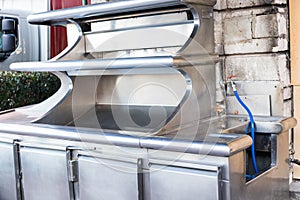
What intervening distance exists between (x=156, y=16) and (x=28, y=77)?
7.03 feet

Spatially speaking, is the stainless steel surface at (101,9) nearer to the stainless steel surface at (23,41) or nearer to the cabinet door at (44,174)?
the cabinet door at (44,174)

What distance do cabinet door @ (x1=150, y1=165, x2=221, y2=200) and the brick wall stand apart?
0.78m

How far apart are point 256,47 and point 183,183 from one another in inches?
40.1

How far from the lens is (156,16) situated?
8.12 feet

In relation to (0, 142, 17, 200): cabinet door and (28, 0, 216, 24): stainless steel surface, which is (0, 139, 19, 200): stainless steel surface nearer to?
(0, 142, 17, 200): cabinet door

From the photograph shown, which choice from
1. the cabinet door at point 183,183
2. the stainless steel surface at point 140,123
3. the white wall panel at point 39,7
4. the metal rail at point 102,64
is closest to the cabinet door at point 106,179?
the stainless steel surface at point 140,123

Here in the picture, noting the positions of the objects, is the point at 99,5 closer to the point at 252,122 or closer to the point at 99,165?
the point at 99,165

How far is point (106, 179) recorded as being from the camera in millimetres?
1963

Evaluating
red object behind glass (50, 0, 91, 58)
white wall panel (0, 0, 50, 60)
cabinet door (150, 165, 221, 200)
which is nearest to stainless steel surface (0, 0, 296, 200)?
cabinet door (150, 165, 221, 200)

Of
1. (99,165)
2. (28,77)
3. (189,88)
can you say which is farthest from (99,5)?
(28,77)

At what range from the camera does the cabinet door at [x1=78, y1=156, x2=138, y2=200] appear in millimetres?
1875

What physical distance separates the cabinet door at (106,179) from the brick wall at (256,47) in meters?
0.82

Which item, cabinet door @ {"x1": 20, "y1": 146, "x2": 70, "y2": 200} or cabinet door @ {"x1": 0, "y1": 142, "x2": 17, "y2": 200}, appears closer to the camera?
cabinet door @ {"x1": 20, "y1": 146, "x2": 70, "y2": 200}

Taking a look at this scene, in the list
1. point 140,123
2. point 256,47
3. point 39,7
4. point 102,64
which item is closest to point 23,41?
point 39,7
